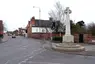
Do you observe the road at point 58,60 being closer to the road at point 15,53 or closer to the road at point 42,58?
the road at point 42,58

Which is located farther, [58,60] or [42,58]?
[42,58]

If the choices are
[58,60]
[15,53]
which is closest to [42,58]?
[58,60]

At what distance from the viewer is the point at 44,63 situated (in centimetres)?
1423

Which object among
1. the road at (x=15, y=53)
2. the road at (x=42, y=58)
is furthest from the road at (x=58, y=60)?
the road at (x=15, y=53)

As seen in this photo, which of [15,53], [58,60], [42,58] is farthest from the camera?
[15,53]

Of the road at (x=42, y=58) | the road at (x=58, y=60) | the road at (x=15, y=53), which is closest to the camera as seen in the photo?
the road at (x=58, y=60)

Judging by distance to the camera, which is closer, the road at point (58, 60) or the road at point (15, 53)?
the road at point (58, 60)

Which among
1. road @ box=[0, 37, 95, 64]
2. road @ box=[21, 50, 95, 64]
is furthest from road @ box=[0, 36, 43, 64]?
road @ box=[21, 50, 95, 64]

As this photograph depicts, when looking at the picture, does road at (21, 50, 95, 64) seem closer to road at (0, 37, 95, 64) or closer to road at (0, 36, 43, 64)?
road at (0, 37, 95, 64)

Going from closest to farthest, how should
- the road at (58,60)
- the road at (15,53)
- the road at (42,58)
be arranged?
the road at (58,60)
the road at (42,58)
the road at (15,53)

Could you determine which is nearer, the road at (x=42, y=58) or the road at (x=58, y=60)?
the road at (x=58, y=60)

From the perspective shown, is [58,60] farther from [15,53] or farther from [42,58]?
[15,53]

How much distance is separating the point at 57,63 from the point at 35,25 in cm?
10276

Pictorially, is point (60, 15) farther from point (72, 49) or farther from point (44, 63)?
point (44, 63)
